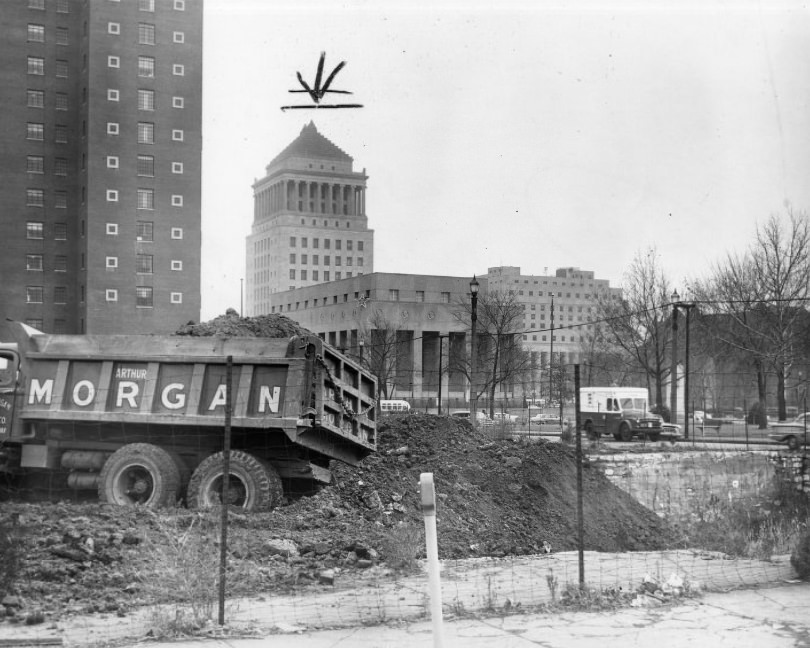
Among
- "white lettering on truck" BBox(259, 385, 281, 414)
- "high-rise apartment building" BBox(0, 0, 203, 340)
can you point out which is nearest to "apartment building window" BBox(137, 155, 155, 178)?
"high-rise apartment building" BBox(0, 0, 203, 340)

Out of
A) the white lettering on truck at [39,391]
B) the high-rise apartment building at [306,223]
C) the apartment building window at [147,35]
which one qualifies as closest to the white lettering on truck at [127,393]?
the white lettering on truck at [39,391]

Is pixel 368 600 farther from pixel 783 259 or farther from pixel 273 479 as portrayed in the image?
pixel 783 259

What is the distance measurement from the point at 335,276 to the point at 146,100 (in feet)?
64.1

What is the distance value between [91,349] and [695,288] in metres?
40.8

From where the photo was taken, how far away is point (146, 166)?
70812 mm

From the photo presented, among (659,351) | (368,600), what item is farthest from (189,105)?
(368,600)

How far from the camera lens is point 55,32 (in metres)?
72.7

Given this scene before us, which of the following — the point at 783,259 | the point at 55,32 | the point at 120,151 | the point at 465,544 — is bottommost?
the point at 465,544

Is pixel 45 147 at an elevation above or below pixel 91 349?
above

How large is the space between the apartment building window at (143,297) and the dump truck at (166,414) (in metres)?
59.5

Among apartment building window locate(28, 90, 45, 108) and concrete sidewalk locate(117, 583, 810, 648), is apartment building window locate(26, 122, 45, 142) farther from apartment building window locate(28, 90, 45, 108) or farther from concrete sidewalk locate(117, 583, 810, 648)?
concrete sidewalk locate(117, 583, 810, 648)

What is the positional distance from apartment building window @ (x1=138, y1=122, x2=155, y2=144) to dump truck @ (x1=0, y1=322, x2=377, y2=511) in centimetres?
5931

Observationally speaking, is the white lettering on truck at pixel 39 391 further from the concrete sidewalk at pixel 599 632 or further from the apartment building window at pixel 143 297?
the apartment building window at pixel 143 297

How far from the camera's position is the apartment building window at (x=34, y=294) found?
72.6 meters
